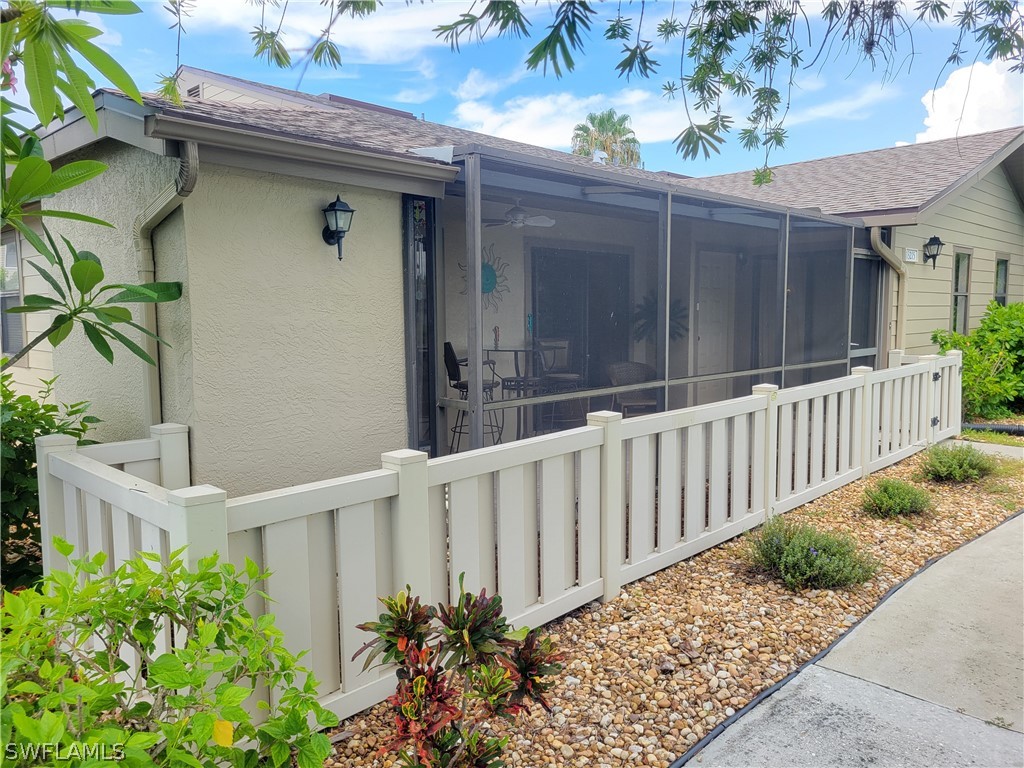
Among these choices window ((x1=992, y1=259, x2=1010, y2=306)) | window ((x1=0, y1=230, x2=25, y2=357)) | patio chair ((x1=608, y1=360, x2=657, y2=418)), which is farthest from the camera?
window ((x1=992, y1=259, x2=1010, y2=306))

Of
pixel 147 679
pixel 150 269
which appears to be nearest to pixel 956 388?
pixel 150 269

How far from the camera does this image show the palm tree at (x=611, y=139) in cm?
3309

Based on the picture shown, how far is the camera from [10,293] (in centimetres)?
700

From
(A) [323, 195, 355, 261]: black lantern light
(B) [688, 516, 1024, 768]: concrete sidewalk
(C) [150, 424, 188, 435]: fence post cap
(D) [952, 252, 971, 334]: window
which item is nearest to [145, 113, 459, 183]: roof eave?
(A) [323, 195, 355, 261]: black lantern light

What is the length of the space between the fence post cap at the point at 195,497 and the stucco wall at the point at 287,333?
2009 millimetres

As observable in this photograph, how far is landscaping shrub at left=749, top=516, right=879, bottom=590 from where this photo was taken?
3.94m

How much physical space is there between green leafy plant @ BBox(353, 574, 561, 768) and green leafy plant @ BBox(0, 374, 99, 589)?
103 inches

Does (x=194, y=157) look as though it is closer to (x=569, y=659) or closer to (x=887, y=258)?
(x=569, y=659)

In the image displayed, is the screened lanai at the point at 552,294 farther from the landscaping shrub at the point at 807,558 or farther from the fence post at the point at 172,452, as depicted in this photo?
the landscaping shrub at the point at 807,558

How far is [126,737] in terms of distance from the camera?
1500 millimetres

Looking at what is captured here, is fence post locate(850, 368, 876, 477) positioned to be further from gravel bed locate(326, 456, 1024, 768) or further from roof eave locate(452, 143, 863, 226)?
roof eave locate(452, 143, 863, 226)

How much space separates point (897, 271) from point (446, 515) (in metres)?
8.53

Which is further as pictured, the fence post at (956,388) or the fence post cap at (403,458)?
the fence post at (956,388)

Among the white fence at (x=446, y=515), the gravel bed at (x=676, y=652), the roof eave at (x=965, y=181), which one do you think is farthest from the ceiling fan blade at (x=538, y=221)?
the roof eave at (x=965, y=181)
